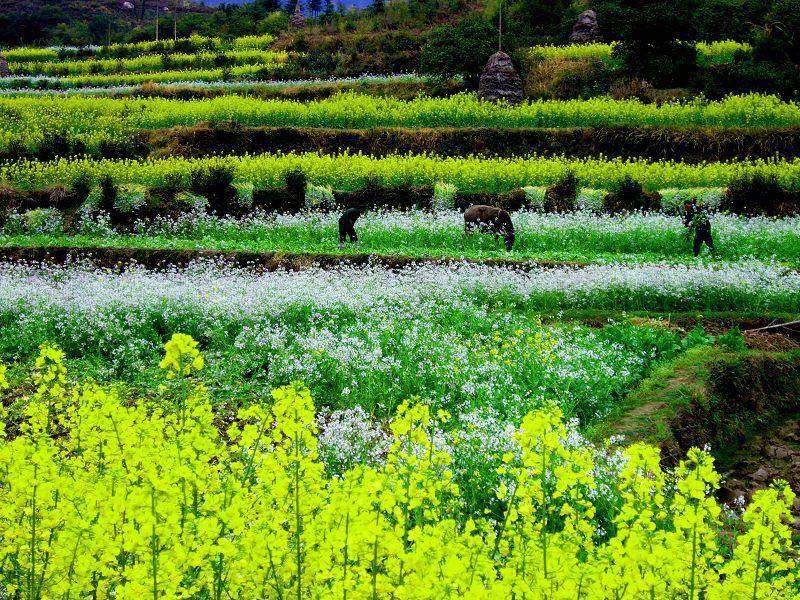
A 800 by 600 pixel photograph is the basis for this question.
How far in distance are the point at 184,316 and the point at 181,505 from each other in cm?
773

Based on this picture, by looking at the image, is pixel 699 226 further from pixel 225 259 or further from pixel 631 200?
pixel 225 259

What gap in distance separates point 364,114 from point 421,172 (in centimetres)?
691

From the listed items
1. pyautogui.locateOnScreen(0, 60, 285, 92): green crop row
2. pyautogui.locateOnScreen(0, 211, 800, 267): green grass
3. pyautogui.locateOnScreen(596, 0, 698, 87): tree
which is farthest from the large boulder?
pyautogui.locateOnScreen(596, 0, 698, 87): tree

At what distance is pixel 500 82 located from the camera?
3016 cm

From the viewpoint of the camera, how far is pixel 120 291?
11836 mm

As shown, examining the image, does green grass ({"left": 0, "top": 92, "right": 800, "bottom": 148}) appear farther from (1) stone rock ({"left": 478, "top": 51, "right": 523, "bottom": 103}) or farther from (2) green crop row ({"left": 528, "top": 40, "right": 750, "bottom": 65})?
(2) green crop row ({"left": 528, "top": 40, "right": 750, "bottom": 65})

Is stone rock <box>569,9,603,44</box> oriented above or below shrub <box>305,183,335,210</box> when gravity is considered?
above

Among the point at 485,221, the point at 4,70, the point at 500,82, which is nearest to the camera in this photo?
the point at 485,221

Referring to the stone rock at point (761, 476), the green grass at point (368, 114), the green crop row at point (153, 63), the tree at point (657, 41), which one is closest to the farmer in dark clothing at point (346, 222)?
the stone rock at point (761, 476)

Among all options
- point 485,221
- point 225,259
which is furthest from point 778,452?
point 225,259

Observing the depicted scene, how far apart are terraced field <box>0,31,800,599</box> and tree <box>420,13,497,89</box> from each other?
1.64 meters

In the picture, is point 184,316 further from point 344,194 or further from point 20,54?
point 20,54

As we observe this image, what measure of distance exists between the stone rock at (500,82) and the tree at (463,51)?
2.09 m

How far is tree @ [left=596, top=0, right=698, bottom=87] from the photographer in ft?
99.4
